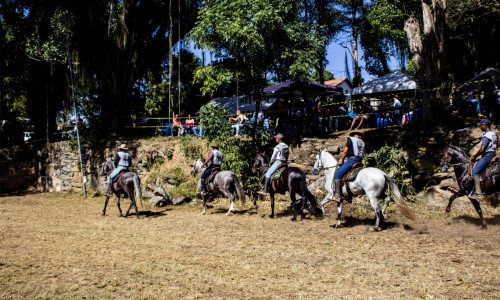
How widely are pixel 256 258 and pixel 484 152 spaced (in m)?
6.14

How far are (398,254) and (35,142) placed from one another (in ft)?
76.9

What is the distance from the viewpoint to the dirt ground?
7.17 meters

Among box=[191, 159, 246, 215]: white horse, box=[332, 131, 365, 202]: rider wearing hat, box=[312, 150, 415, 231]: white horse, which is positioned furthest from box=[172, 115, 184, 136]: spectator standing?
box=[312, 150, 415, 231]: white horse

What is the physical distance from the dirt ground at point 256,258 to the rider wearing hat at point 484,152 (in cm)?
108

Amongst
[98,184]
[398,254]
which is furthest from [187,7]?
[398,254]

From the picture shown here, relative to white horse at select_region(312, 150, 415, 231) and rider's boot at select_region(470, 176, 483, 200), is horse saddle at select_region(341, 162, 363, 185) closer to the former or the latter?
white horse at select_region(312, 150, 415, 231)

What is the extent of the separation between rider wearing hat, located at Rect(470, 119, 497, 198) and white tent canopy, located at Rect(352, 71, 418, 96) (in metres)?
11.8

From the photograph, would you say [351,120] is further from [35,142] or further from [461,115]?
[35,142]

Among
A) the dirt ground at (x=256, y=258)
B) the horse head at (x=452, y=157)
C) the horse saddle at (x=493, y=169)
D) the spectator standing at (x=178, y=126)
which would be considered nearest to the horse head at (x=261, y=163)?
the dirt ground at (x=256, y=258)

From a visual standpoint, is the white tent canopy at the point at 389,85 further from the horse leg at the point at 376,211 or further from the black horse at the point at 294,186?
the horse leg at the point at 376,211

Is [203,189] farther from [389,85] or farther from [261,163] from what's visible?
[389,85]

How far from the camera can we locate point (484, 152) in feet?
36.7

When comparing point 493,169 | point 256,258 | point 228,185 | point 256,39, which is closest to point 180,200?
point 228,185

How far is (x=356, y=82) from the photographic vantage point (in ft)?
120
